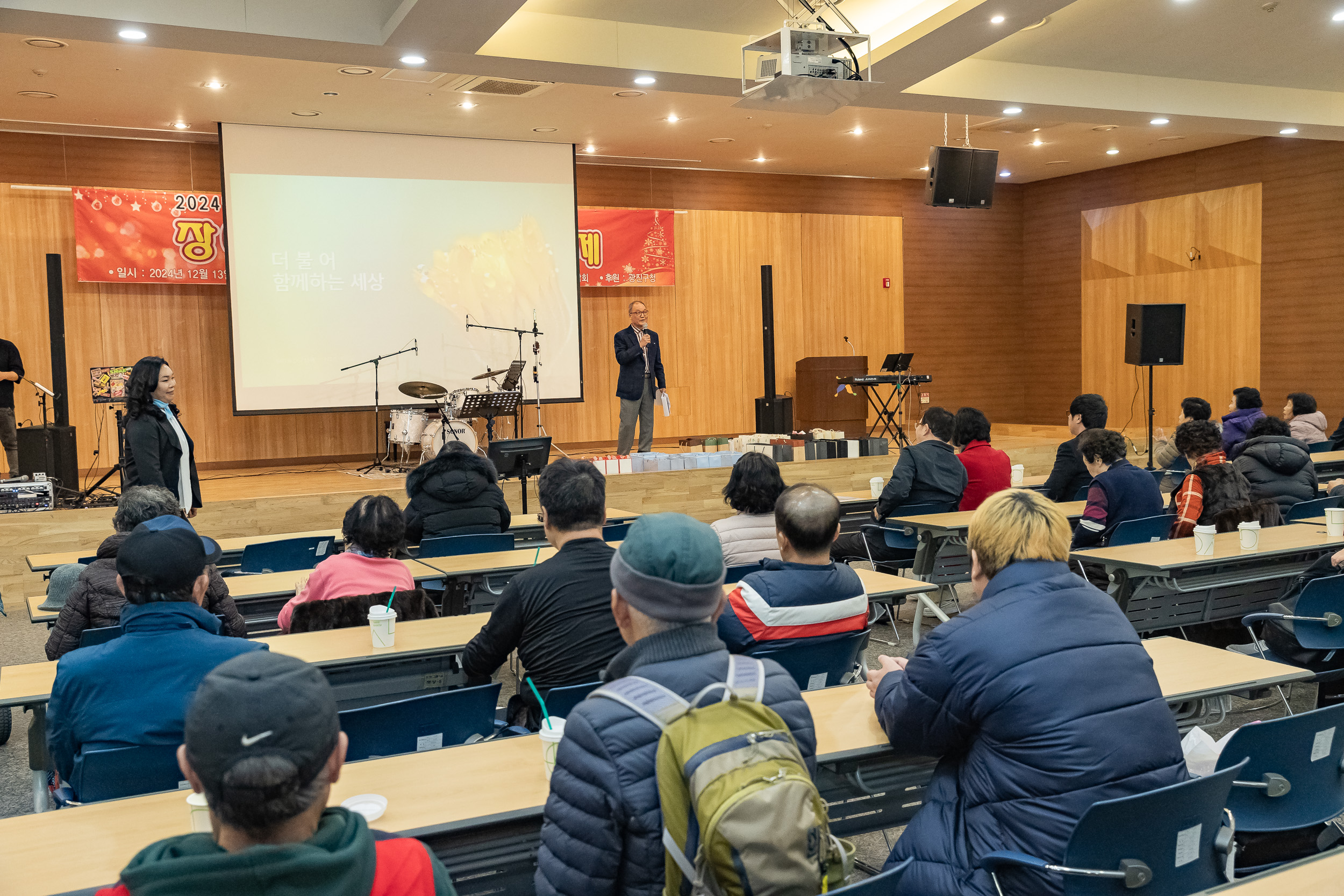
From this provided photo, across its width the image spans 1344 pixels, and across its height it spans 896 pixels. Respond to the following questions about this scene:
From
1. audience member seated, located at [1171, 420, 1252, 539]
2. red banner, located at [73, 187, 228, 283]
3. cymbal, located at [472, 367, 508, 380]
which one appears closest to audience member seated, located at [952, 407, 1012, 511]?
audience member seated, located at [1171, 420, 1252, 539]

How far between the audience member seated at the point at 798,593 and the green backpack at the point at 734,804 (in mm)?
1409

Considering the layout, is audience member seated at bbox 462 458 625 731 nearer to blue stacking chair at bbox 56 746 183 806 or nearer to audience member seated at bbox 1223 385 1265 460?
blue stacking chair at bbox 56 746 183 806

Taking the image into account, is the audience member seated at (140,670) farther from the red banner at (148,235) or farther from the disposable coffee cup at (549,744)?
the red banner at (148,235)

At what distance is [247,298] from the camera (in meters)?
10.2

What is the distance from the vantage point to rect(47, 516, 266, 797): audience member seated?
7.33 feet

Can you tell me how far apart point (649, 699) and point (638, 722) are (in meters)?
0.04

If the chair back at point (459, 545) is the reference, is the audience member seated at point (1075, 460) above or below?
above

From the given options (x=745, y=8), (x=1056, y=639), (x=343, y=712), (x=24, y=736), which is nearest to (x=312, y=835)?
(x=343, y=712)

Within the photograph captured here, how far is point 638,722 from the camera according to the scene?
1526mm

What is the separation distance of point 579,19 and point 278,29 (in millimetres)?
2106

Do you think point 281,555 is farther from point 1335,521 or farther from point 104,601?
point 1335,521

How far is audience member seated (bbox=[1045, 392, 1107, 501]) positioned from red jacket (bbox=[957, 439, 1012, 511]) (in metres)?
0.28

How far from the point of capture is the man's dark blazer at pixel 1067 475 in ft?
20.2

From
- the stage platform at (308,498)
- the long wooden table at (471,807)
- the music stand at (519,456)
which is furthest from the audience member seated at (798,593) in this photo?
the stage platform at (308,498)
